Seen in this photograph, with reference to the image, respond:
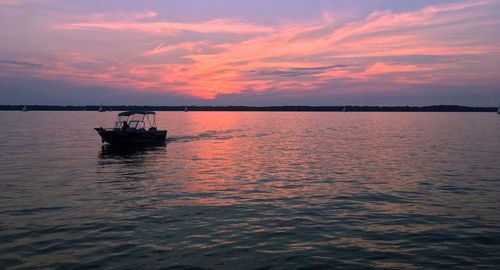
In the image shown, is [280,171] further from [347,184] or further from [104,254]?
[104,254]

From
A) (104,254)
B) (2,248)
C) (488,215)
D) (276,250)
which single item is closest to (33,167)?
(2,248)

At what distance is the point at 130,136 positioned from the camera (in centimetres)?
4984

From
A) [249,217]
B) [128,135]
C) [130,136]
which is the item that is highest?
[128,135]

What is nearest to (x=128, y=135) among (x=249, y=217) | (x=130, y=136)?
(x=130, y=136)

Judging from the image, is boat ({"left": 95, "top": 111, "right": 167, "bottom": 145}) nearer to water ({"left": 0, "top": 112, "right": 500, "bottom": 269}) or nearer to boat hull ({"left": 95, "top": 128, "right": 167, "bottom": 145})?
boat hull ({"left": 95, "top": 128, "right": 167, "bottom": 145})

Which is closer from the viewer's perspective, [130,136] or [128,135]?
[128,135]

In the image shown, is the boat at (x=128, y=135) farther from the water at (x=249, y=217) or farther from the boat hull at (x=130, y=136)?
the water at (x=249, y=217)

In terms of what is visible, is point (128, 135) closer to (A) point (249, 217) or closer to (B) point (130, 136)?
(B) point (130, 136)

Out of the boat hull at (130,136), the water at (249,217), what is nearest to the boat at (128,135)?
the boat hull at (130,136)

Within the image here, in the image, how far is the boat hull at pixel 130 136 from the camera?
1907 inches

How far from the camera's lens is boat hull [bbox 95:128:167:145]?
4844 cm

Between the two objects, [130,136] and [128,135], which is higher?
[128,135]

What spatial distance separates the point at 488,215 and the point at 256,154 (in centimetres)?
2813

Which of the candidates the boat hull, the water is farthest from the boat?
the water
